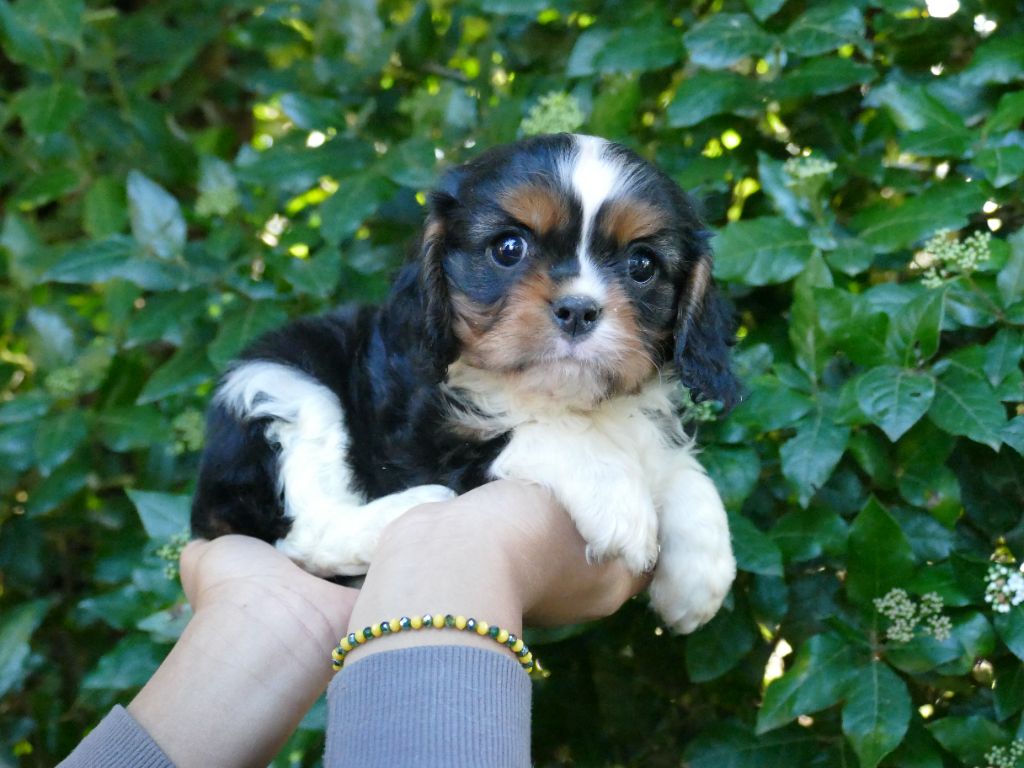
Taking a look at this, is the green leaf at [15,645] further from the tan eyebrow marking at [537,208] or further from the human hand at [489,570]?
the tan eyebrow marking at [537,208]

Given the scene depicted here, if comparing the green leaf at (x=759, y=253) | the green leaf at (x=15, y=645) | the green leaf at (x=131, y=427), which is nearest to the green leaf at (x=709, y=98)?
the green leaf at (x=759, y=253)

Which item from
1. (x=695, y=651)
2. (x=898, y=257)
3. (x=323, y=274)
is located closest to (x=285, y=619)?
(x=695, y=651)

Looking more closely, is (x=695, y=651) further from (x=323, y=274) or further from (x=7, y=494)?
(x=7, y=494)

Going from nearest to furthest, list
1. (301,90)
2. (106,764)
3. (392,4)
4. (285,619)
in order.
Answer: (106,764) < (285,619) < (301,90) < (392,4)

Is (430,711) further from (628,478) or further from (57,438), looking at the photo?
(57,438)

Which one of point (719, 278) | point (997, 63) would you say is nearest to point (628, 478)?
point (719, 278)
